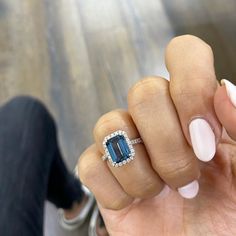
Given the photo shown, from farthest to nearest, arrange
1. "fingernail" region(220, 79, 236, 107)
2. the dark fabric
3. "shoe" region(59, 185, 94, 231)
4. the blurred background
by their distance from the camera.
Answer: the blurred background < "shoe" region(59, 185, 94, 231) < the dark fabric < "fingernail" region(220, 79, 236, 107)

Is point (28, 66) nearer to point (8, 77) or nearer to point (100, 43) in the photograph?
point (8, 77)

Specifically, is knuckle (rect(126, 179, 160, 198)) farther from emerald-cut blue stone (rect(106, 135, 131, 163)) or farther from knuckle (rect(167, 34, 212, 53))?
knuckle (rect(167, 34, 212, 53))

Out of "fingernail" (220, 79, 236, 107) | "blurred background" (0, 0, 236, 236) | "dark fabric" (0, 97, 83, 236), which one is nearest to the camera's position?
"fingernail" (220, 79, 236, 107)

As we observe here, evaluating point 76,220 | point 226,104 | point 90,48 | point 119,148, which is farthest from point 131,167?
point 90,48

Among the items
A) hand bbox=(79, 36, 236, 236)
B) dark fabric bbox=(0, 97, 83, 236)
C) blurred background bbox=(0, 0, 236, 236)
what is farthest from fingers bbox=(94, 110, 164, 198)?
blurred background bbox=(0, 0, 236, 236)

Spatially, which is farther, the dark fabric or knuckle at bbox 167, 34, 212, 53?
the dark fabric

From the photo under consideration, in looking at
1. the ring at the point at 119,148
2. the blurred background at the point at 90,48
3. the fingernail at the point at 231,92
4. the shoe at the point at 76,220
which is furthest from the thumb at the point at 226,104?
the blurred background at the point at 90,48

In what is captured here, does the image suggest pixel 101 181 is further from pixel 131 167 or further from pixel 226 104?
pixel 226 104
